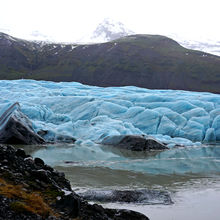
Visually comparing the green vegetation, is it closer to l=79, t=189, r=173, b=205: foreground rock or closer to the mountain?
l=79, t=189, r=173, b=205: foreground rock

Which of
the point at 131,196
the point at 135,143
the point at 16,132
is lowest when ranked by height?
the point at 135,143

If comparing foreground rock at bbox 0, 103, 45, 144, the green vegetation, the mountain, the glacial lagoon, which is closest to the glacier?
the glacial lagoon

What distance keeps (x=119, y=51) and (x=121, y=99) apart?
8056 cm

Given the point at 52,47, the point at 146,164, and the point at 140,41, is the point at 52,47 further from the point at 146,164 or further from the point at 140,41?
the point at 146,164

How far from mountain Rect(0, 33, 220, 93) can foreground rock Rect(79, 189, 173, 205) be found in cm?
8263

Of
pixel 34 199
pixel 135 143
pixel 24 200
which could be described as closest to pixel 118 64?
pixel 135 143

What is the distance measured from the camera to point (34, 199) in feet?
20.3

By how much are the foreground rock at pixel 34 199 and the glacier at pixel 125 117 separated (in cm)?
1586

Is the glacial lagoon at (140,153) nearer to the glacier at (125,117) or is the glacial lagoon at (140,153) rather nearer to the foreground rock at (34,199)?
the glacier at (125,117)

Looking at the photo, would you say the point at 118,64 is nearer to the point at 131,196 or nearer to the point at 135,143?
the point at 135,143

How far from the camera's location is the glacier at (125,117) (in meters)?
25.5

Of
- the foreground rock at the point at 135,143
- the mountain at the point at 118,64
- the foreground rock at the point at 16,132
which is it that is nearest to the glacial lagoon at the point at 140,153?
the foreground rock at the point at 135,143

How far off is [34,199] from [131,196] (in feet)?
13.0

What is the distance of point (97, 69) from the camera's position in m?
103
